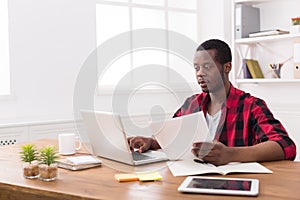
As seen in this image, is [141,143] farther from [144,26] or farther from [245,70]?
[144,26]

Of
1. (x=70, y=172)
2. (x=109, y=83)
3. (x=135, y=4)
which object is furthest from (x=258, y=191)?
(x=135, y=4)

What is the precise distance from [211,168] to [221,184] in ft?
0.67

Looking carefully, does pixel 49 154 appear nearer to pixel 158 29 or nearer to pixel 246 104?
pixel 246 104

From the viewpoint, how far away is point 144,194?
50.9 inches

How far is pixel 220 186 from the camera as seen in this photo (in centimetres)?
132

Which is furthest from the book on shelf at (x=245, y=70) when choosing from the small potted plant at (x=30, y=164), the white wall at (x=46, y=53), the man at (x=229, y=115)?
the small potted plant at (x=30, y=164)

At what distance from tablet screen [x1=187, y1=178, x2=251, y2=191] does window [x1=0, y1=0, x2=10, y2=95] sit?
224 cm

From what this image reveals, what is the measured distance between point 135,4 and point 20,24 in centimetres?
125

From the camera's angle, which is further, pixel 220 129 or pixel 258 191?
pixel 220 129

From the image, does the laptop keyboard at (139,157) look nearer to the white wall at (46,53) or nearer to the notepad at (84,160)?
the notepad at (84,160)

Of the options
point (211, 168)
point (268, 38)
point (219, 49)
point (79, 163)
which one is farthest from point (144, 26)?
point (211, 168)

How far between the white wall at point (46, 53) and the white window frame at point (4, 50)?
0.10 feet

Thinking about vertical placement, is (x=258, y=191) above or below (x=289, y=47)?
below

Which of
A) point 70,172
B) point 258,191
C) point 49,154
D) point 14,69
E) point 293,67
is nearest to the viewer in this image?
point 258,191
